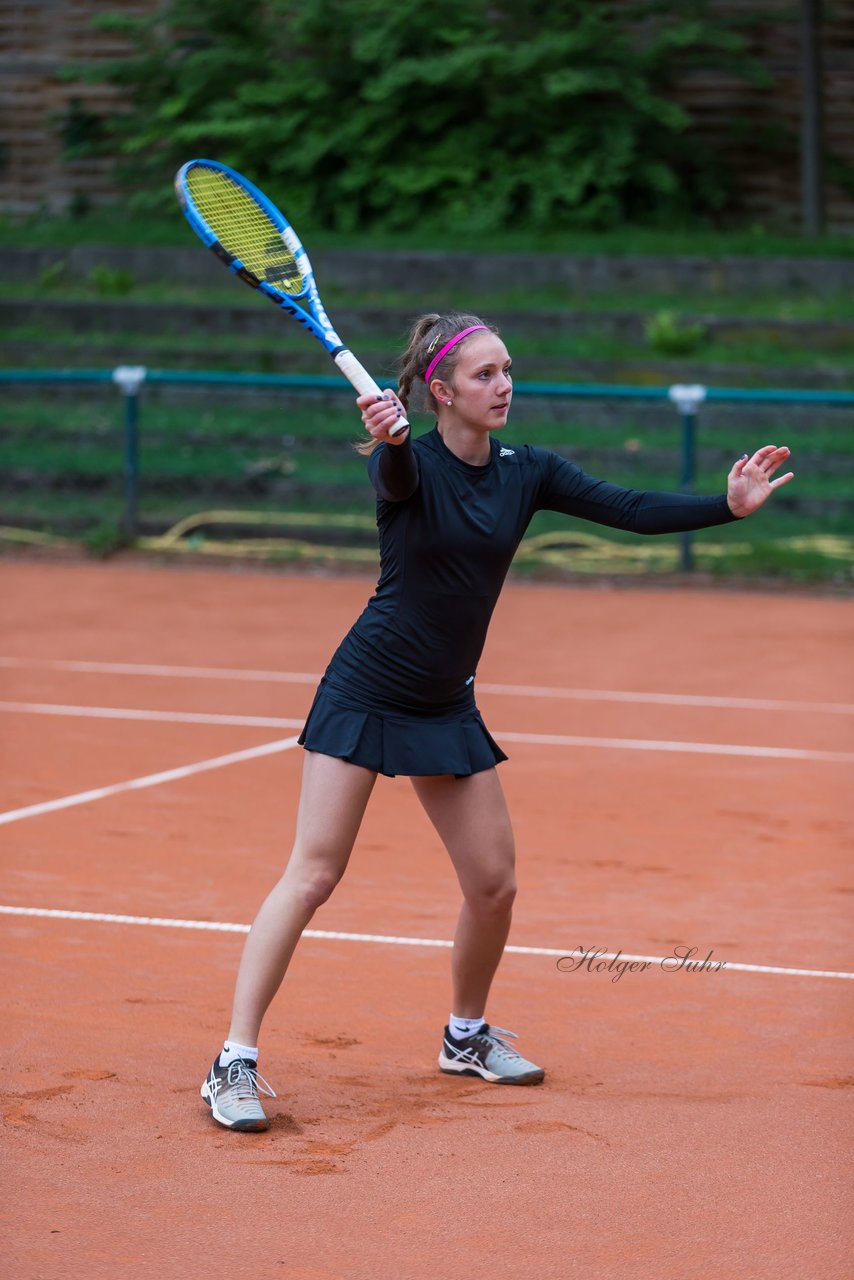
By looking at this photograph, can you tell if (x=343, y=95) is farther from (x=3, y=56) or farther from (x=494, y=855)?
(x=494, y=855)

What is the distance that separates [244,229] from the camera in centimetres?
474

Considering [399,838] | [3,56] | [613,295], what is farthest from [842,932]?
[3,56]

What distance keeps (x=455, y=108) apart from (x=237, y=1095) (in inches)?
741

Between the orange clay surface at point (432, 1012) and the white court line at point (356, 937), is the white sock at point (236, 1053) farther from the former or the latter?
the white court line at point (356, 937)

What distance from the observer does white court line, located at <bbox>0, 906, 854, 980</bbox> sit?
17.6ft

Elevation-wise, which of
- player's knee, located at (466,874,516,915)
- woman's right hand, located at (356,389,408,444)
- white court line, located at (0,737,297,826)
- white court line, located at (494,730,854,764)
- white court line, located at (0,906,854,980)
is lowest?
white court line, located at (494,730,854,764)

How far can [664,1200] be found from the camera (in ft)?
12.0

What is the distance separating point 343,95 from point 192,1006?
1878 cm

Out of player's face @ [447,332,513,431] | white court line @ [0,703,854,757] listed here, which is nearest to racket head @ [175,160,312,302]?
player's face @ [447,332,513,431]

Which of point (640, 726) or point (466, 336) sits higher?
point (466, 336)

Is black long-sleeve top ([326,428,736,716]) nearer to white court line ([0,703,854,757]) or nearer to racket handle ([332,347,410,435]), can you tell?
racket handle ([332,347,410,435])

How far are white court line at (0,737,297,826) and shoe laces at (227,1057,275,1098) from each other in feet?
10.3

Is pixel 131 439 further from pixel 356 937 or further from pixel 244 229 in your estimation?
pixel 244 229

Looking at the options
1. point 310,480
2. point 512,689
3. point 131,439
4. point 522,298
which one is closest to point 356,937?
point 512,689
